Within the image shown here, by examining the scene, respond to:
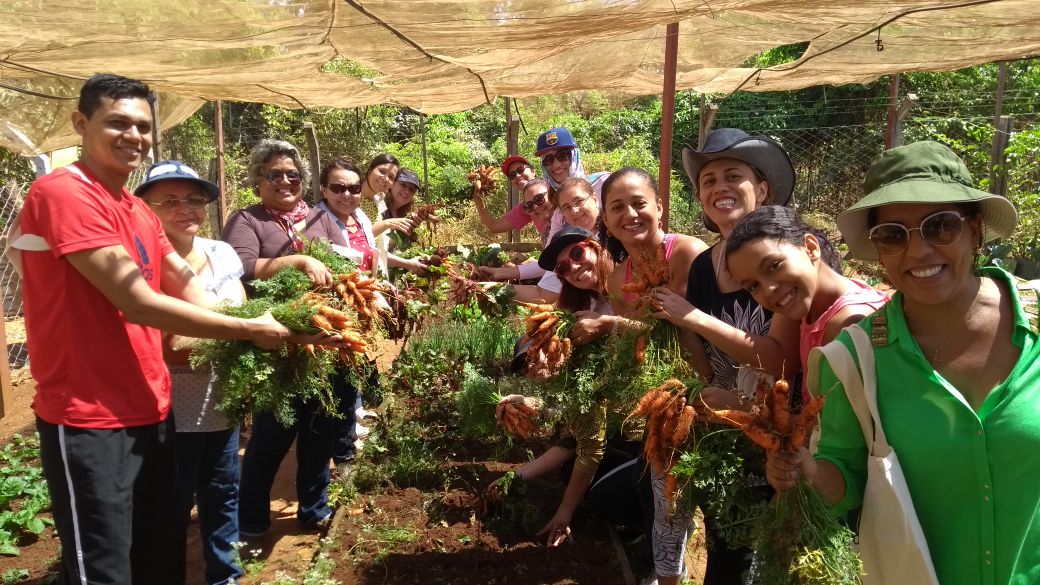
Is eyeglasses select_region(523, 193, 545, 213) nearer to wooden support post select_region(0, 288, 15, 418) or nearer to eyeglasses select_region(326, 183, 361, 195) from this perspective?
eyeglasses select_region(326, 183, 361, 195)

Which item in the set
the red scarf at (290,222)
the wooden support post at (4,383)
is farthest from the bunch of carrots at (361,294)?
the wooden support post at (4,383)

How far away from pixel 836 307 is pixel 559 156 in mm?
3707

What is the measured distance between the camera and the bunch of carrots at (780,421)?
1.77 m

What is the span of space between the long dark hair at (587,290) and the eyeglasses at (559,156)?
2048mm

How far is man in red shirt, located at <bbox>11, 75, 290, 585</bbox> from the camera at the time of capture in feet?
7.89

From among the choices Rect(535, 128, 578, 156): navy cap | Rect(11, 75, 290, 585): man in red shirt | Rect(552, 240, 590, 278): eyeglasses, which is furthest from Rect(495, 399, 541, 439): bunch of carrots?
Rect(535, 128, 578, 156): navy cap

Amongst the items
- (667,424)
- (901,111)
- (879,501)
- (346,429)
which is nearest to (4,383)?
(346,429)

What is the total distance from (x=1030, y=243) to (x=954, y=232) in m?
7.73

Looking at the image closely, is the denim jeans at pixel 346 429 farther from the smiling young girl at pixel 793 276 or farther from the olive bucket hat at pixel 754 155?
the smiling young girl at pixel 793 276

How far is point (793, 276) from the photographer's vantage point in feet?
6.91

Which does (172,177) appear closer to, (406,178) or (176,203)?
(176,203)

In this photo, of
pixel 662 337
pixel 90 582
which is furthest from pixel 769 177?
pixel 90 582

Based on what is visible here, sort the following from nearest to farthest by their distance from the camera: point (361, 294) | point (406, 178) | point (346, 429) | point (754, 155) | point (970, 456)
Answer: point (970, 456)
point (754, 155)
point (361, 294)
point (346, 429)
point (406, 178)

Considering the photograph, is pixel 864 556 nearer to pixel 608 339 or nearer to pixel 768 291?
pixel 768 291
